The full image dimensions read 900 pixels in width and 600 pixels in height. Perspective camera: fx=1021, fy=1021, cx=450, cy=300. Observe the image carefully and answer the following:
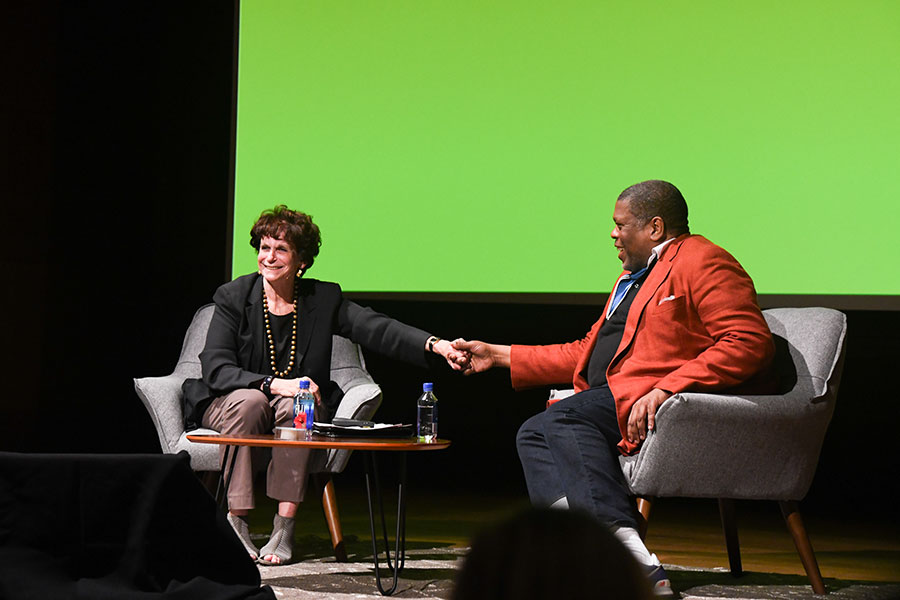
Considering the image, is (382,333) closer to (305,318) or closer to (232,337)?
(305,318)

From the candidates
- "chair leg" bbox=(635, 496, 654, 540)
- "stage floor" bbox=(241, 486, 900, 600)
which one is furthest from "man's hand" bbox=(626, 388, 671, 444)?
"stage floor" bbox=(241, 486, 900, 600)

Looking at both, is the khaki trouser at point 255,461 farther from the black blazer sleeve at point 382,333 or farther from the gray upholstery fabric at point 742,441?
the gray upholstery fabric at point 742,441

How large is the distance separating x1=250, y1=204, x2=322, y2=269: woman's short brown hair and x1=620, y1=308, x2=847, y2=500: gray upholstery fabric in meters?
1.43

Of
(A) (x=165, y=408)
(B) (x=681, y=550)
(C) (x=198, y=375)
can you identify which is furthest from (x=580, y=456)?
(C) (x=198, y=375)

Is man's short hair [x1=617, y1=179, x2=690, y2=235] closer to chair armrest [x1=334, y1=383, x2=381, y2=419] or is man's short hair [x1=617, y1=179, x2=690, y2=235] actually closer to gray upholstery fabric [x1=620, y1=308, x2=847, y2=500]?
gray upholstery fabric [x1=620, y1=308, x2=847, y2=500]

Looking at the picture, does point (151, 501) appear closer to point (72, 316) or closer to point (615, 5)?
point (615, 5)

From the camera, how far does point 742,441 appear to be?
2.72 m

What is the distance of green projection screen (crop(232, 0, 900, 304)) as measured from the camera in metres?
3.90

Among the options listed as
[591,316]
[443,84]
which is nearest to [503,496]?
[591,316]

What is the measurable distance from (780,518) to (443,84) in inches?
96.0

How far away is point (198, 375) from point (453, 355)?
39.5 inches

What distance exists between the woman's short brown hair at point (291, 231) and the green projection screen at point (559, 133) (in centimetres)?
97

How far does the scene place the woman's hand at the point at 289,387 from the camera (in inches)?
131

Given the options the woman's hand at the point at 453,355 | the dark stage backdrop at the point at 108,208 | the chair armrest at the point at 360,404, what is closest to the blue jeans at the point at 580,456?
the woman's hand at the point at 453,355
